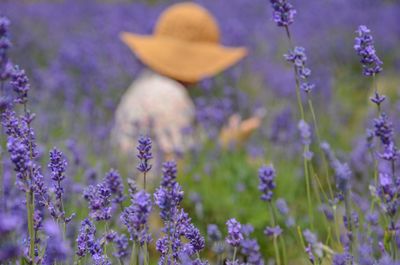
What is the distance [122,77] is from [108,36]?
132cm

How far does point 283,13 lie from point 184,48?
2.93m

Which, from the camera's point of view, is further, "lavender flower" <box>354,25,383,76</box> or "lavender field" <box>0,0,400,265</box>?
"lavender flower" <box>354,25,383,76</box>

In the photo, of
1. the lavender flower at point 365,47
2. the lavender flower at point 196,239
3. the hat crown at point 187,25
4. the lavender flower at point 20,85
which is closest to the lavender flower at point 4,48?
the lavender flower at point 20,85

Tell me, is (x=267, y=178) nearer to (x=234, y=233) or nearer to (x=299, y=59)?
(x=234, y=233)

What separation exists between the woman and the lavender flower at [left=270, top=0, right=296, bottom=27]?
227cm

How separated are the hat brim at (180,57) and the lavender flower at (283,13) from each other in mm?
2765

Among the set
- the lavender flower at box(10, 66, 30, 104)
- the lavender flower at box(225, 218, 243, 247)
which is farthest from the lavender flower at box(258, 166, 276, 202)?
the lavender flower at box(10, 66, 30, 104)

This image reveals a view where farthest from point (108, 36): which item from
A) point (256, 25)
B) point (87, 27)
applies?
point (256, 25)

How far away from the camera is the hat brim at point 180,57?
4.38 meters

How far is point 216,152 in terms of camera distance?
3992mm

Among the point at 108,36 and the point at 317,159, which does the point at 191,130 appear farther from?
the point at 108,36

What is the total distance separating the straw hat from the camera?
440 centimetres

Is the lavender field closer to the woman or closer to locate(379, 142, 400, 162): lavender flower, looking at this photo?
locate(379, 142, 400, 162): lavender flower

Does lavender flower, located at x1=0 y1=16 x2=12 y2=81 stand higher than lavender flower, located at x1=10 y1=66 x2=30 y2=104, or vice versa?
lavender flower, located at x1=10 y1=66 x2=30 y2=104
